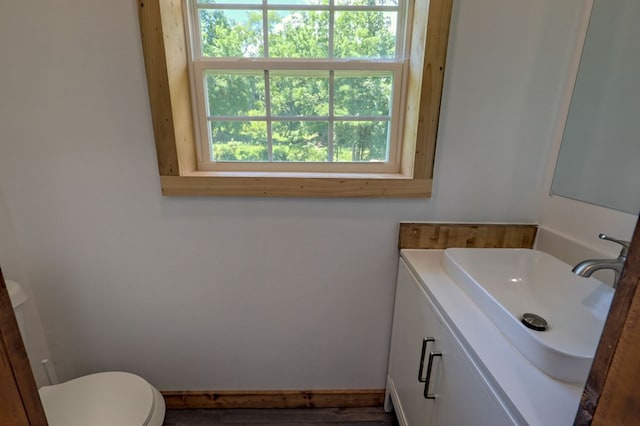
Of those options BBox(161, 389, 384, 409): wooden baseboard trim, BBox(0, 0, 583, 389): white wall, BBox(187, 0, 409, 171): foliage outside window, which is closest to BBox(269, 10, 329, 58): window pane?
BBox(187, 0, 409, 171): foliage outside window

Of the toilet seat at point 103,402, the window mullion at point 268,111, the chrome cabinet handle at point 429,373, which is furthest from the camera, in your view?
the window mullion at point 268,111

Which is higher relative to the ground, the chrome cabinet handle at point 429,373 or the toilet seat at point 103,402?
the chrome cabinet handle at point 429,373

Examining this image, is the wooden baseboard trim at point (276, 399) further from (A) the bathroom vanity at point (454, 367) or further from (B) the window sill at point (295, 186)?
(B) the window sill at point (295, 186)

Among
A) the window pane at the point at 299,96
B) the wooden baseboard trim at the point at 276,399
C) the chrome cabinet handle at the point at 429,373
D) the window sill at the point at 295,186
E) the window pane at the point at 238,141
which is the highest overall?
the window pane at the point at 299,96

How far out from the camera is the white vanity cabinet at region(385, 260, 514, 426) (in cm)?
73

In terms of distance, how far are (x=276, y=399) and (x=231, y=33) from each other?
67.3 inches

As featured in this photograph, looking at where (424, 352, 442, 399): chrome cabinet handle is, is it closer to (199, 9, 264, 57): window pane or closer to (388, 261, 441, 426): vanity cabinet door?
(388, 261, 441, 426): vanity cabinet door

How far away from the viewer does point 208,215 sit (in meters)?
1.25

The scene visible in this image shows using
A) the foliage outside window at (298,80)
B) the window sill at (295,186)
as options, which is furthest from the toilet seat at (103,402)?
the foliage outside window at (298,80)

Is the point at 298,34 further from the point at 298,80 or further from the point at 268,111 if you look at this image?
the point at 268,111

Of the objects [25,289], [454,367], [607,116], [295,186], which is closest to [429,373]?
[454,367]

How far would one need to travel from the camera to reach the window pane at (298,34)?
1207 millimetres

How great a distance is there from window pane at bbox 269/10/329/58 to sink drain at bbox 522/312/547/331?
122 centimetres

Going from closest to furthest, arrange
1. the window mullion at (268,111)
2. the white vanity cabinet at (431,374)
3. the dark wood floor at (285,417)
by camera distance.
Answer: the white vanity cabinet at (431,374) → the window mullion at (268,111) → the dark wood floor at (285,417)
